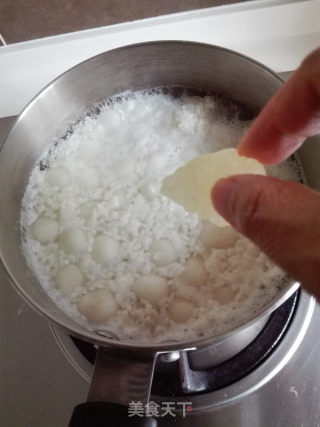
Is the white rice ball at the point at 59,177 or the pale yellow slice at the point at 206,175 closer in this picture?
the pale yellow slice at the point at 206,175

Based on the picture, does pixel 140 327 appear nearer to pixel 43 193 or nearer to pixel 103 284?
pixel 103 284

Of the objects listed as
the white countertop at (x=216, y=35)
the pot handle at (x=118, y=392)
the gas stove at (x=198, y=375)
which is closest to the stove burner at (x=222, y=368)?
the gas stove at (x=198, y=375)

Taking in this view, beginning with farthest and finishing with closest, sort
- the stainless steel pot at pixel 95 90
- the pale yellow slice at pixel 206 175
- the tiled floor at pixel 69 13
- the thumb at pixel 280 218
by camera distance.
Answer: the tiled floor at pixel 69 13 → the stainless steel pot at pixel 95 90 → the pale yellow slice at pixel 206 175 → the thumb at pixel 280 218

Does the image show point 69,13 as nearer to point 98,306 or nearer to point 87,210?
point 87,210

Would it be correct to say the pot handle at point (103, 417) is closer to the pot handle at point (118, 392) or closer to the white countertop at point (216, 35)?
the pot handle at point (118, 392)

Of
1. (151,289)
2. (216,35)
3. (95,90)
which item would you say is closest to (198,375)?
(151,289)

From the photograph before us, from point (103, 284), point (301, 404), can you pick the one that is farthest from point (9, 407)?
point (301, 404)
